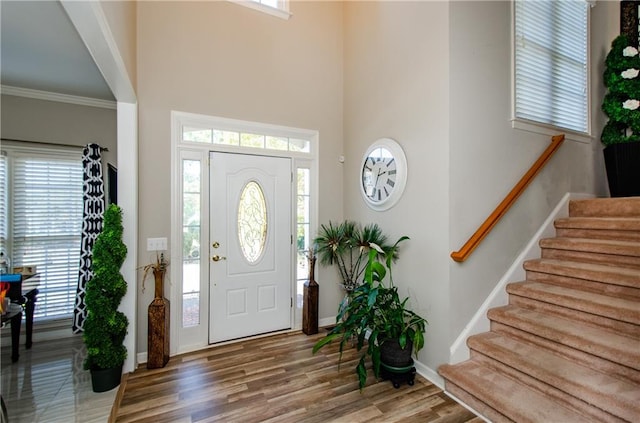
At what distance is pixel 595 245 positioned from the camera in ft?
8.61

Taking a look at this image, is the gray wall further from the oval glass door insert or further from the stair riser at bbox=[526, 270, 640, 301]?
the stair riser at bbox=[526, 270, 640, 301]

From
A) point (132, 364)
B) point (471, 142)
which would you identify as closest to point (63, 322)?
point (132, 364)

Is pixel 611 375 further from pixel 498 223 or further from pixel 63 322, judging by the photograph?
pixel 63 322

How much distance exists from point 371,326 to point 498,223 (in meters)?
1.50

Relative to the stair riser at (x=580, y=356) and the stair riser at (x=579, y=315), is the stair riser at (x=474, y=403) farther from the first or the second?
the stair riser at (x=579, y=315)

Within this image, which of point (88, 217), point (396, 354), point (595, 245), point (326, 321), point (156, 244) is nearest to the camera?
point (396, 354)

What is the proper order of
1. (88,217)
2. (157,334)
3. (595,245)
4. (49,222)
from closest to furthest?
(595,245) < (157,334) < (88,217) < (49,222)

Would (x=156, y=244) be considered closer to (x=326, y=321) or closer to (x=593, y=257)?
(x=326, y=321)

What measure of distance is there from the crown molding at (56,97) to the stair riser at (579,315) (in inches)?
201

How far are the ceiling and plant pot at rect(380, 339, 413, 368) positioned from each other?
11.3 ft

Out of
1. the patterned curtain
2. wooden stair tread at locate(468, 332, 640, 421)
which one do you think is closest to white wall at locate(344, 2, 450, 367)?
wooden stair tread at locate(468, 332, 640, 421)

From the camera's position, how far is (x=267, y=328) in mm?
3475

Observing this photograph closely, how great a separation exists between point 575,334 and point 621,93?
290 centimetres

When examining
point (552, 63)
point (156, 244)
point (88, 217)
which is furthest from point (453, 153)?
point (88, 217)
